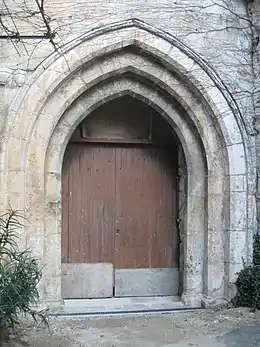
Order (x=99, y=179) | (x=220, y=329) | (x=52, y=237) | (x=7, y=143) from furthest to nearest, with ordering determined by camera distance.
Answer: (x=99, y=179)
(x=52, y=237)
(x=7, y=143)
(x=220, y=329)

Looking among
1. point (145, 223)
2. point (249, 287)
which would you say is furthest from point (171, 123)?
point (249, 287)

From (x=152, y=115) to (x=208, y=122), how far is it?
3.63 ft

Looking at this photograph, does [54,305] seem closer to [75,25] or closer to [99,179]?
[99,179]

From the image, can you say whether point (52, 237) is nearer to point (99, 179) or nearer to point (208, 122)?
point (99, 179)

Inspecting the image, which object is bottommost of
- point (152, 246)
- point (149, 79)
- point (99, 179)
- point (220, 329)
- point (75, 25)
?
point (220, 329)

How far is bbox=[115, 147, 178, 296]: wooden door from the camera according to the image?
711 cm

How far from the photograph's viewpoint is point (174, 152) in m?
7.25

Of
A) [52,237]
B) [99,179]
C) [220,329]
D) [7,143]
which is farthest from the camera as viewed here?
[99,179]

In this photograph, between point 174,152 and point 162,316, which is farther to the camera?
point 174,152

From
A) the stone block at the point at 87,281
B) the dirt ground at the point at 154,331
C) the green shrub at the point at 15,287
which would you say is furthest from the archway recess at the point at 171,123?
the green shrub at the point at 15,287

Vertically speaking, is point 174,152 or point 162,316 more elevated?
point 174,152

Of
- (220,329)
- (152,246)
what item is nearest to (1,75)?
(152,246)

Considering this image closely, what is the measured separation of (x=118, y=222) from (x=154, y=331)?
2.00m

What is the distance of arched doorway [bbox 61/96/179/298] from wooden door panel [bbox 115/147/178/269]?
0.01 meters
